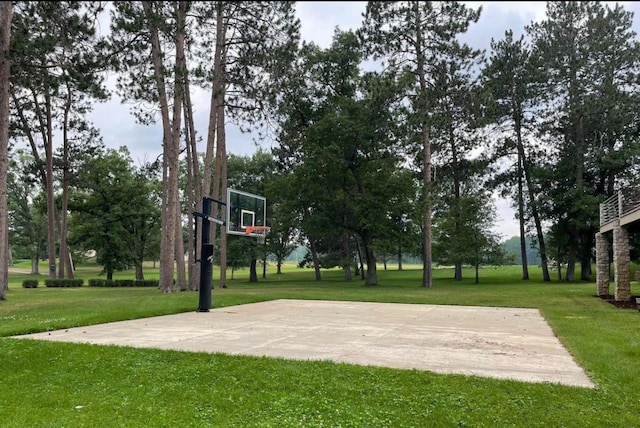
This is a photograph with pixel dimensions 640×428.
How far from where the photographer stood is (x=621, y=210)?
15273mm

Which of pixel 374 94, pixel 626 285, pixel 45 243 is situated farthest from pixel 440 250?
pixel 45 243

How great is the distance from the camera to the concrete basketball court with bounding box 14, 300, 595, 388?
6.04m

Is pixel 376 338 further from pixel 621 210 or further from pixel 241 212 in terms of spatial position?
pixel 621 210

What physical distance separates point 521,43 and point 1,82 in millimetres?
29283

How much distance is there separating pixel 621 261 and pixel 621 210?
1.66 m

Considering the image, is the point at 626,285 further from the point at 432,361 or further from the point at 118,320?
the point at 118,320

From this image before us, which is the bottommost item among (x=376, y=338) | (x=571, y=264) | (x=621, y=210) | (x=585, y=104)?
(x=376, y=338)

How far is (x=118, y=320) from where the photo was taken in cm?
1064

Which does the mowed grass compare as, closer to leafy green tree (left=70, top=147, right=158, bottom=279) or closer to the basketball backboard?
the basketball backboard

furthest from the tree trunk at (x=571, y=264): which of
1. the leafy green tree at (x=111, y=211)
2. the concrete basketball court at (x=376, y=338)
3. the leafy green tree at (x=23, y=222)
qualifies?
the leafy green tree at (x=23, y=222)

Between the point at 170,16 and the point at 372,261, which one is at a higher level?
the point at 170,16

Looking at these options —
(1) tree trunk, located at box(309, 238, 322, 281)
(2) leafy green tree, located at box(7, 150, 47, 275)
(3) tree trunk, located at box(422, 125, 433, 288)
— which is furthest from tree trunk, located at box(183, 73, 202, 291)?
(2) leafy green tree, located at box(7, 150, 47, 275)

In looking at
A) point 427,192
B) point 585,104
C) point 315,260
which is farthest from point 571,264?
point 315,260

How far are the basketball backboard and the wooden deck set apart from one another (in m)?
11.6
